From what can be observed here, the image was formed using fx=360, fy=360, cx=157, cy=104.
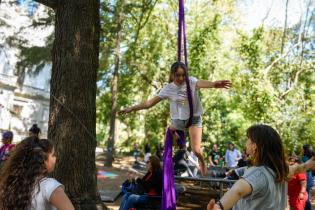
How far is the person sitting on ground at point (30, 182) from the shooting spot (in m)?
1.87

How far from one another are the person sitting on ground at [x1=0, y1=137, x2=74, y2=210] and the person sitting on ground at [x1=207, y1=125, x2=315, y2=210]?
0.95 metres

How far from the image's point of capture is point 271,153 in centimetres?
206

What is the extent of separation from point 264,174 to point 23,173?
1309 mm

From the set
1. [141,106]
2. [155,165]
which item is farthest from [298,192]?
[141,106]

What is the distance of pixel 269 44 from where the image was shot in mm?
20734

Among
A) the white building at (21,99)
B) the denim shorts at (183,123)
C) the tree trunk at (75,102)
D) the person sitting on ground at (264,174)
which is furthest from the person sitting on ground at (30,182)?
the white building at (21,99)

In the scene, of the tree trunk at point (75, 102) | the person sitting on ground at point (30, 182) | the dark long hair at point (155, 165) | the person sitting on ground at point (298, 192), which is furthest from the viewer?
the dark long hair at point (155, 165)

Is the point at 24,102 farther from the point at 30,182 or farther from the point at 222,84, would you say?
the point at 30,182

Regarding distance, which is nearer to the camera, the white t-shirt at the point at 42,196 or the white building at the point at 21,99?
the white t-shirt at the point at 42,196

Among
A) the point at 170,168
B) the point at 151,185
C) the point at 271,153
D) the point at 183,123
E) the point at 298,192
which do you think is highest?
the point at 183,123

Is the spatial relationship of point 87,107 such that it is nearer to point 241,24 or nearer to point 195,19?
point 195,19

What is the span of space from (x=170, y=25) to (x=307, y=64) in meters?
7.95

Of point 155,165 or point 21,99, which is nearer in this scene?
point 155,165

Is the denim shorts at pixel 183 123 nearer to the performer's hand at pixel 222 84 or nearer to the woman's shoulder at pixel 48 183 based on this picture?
the performer's hand at pixel 222 84
